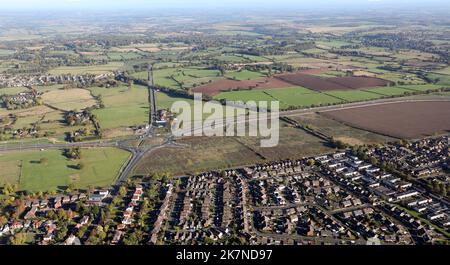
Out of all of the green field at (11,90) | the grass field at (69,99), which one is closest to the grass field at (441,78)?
the grass field at (69,99)

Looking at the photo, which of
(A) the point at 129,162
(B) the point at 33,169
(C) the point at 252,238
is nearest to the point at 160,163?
(A) the point at 129,162

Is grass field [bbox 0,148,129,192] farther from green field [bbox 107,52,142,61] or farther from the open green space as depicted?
green field [bbox 107,52,142,61]

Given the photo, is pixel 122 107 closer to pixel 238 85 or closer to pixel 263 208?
pixel 238 85

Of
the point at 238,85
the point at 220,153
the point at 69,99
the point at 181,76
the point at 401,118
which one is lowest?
the point at 220,153

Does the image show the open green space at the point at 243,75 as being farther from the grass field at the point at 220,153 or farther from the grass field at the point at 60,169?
the grass field at the point at 60,169

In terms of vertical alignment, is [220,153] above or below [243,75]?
below

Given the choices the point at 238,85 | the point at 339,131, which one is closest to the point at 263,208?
the point at 339,131

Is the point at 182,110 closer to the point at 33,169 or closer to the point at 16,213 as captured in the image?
the point at 33,169
